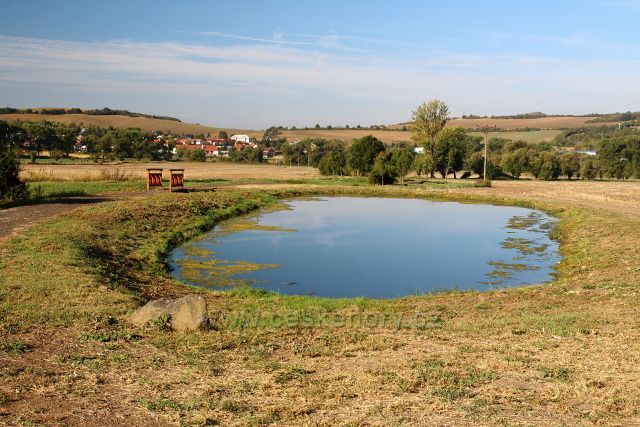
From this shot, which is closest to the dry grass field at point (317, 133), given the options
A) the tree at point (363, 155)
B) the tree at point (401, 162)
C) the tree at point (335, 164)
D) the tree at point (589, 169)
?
the tree at point (589, 169)

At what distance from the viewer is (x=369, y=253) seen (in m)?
21.2

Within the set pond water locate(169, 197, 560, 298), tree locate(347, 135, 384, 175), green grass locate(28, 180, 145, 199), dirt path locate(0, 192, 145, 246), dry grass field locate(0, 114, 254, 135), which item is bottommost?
pond water locate(169, 197, 560, 298)

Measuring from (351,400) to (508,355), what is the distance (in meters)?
2.77

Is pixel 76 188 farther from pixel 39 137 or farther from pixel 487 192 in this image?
pixel 39 137

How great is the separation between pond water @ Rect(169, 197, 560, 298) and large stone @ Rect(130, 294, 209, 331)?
17.6ft

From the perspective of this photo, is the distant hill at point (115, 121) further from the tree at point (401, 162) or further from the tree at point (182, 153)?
the tree at point (401, 162)

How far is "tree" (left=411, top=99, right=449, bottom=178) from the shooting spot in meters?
67.5

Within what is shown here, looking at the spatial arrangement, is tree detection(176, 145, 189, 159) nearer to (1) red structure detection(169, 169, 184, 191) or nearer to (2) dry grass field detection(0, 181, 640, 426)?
(1) red structure detection(169, 169, 184, 191)

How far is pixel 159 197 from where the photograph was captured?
30.9 metres

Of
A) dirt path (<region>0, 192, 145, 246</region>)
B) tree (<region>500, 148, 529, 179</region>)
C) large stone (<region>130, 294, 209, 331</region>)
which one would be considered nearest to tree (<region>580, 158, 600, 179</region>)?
tree (<region>500, 148, 529, 179</region>)

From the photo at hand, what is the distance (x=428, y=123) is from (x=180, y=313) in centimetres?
6297

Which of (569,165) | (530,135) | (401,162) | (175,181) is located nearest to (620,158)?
(569,165)

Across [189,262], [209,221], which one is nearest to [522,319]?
[189,262]

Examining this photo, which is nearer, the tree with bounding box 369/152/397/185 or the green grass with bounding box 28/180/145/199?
the green grass with bounding box 28/180/145/199
